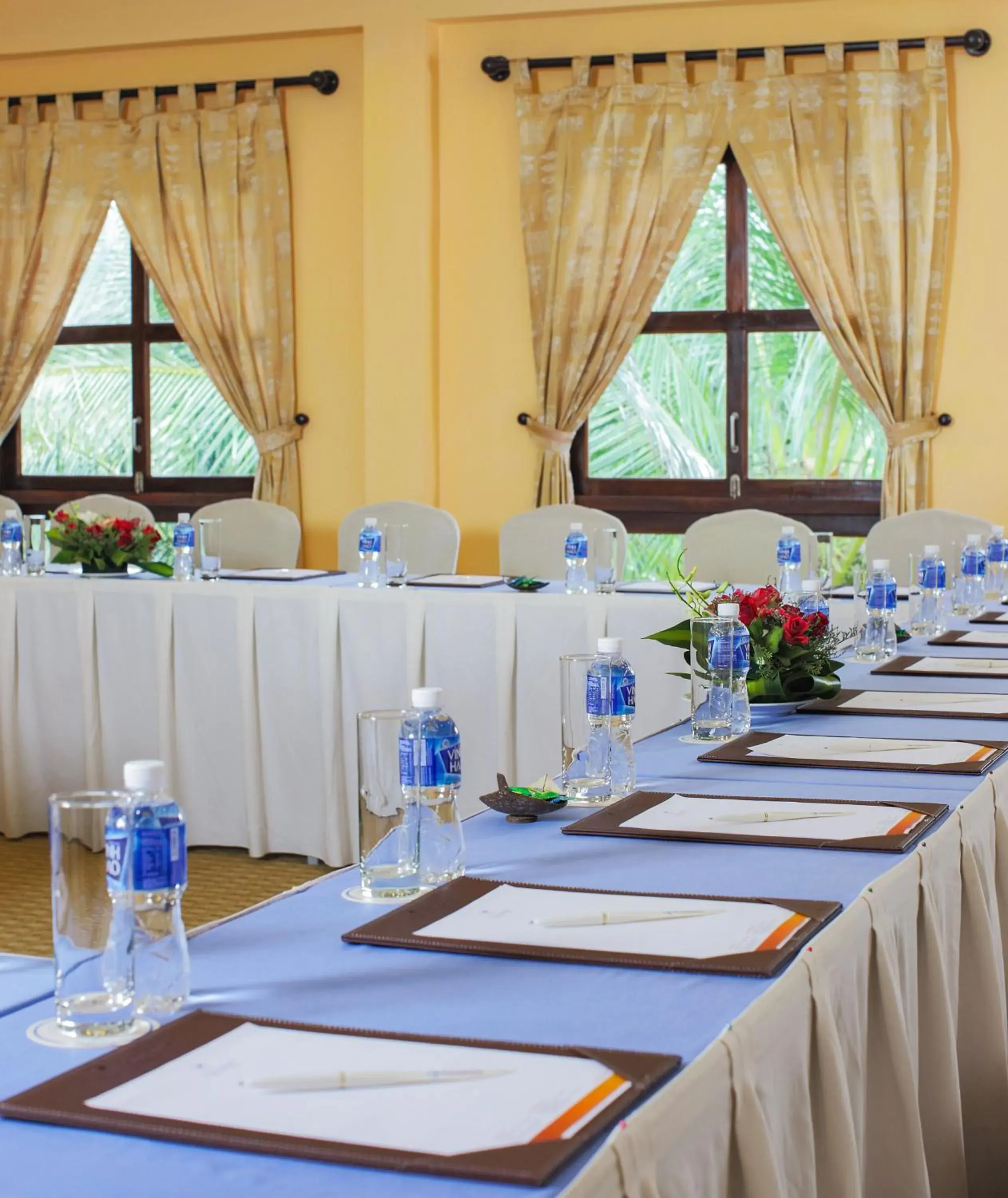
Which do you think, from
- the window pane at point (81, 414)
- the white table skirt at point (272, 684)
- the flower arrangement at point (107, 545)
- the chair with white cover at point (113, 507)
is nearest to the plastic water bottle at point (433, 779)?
the white table skirt at point (272, 684)

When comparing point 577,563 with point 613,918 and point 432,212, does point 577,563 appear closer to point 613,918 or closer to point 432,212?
point 432,212

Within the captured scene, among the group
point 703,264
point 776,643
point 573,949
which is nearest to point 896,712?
point 776,643

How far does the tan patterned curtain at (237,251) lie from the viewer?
7820 millimetres

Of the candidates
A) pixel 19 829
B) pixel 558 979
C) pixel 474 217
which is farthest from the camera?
pixel 474 217

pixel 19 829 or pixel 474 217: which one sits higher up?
pixel 474 217

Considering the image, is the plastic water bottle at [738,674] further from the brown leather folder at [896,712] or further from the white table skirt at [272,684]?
the white table skirt at [272,684]

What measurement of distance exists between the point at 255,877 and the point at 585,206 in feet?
12.4

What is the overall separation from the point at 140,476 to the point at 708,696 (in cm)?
598

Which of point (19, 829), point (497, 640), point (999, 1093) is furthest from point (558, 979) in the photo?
point (19, 829)

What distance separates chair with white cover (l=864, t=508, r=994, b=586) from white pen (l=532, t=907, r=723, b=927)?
4300 mm

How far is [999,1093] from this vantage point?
2152 millimetres

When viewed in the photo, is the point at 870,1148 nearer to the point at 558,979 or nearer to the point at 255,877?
the point at 558,979

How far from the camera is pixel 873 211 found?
22.7 ft

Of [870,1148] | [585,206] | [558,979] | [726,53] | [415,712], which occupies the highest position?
[726,53]
